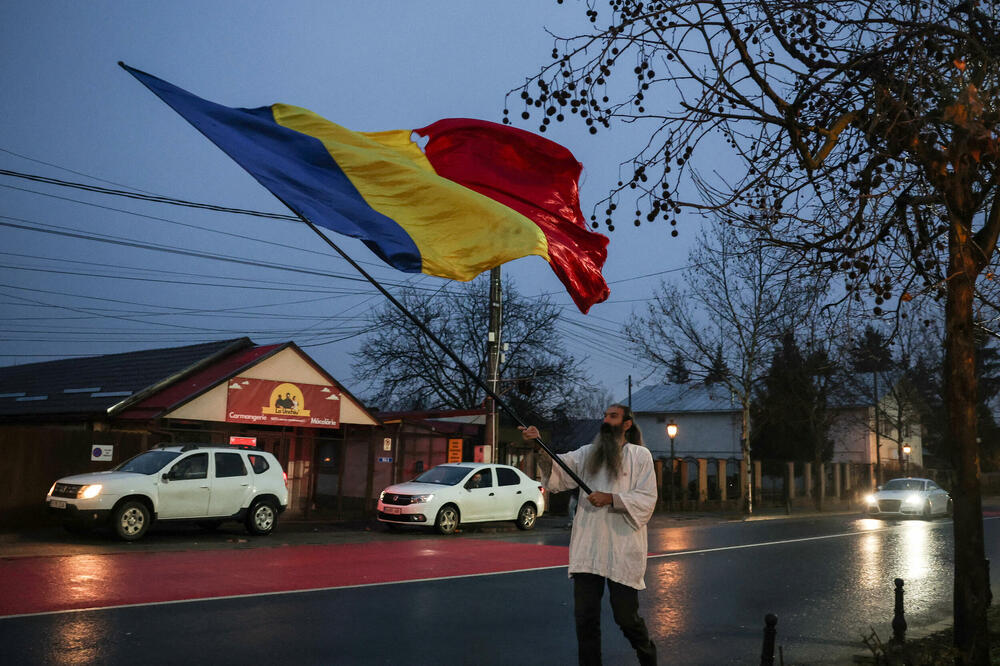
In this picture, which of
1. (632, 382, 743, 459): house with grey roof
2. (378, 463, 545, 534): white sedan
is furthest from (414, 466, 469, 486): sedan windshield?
(632, 382, 743, 459): house with grey roof

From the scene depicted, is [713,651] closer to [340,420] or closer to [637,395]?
[340,420]

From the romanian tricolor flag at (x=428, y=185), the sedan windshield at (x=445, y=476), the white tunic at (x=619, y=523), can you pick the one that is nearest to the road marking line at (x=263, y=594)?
the romanian tricolor flag at (x=428, y=185)

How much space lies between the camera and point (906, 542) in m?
19.5

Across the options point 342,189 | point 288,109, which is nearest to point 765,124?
point 342,189

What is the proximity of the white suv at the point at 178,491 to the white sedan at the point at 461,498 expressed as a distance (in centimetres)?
269

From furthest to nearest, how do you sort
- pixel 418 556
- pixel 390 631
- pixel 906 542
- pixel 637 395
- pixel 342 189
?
pixel 637 395, pixel 906 542, pixel 418 556, pixel 390 631, pixel 342 189

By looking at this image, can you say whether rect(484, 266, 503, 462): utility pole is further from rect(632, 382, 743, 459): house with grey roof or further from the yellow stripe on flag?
rect(632, 382, 743, 459): house with grey roof

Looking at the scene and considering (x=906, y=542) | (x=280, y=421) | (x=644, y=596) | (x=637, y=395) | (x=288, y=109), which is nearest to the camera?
(x=288, y=109)

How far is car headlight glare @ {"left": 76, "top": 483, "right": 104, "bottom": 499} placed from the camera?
15172mm

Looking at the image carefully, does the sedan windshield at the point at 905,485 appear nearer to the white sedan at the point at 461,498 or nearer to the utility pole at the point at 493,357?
the white sedan at the point at 461,498

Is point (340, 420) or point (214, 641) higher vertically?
point (340, 420)

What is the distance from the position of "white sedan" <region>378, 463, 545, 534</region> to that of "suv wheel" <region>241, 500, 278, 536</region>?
106 inches

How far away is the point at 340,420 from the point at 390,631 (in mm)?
15660

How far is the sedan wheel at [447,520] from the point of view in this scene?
19469mm
